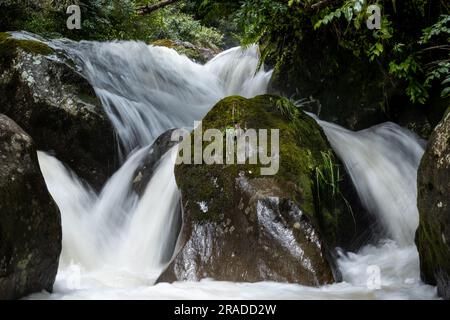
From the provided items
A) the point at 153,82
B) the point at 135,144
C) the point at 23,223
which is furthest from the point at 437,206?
the point at 153,82

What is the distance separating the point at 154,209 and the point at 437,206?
274cm

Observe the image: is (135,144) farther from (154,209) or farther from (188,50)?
(188,50)

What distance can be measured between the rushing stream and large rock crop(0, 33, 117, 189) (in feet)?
0.60

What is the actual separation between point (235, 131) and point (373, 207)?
167 centimetres

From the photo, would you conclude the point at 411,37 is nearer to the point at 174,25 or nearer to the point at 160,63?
the point at 160,63

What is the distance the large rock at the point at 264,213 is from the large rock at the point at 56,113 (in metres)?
1.94

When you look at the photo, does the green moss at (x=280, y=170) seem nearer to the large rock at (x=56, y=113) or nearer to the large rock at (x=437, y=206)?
the large rock at (x=437, y=206)

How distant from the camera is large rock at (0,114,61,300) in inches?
102

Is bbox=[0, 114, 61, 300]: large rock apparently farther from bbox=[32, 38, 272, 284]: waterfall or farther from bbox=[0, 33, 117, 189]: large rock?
bbox=[0, 33, 117, 189]: large rock

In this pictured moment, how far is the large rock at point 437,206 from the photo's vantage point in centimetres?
268

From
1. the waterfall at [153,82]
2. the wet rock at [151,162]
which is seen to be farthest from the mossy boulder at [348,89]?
the wet rock at [151,162]

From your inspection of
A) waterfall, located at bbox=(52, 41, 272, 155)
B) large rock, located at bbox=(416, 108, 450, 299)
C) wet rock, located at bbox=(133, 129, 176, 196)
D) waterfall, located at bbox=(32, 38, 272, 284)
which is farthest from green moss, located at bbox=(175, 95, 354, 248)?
waterfall, located at bbox=(52, 41, 272, 155)

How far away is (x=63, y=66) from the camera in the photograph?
582 centimetres

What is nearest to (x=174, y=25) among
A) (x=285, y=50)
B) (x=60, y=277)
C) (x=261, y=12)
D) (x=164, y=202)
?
(x=285, y=50)
